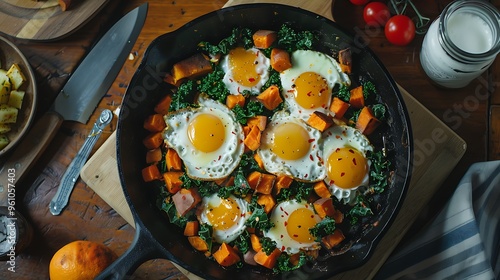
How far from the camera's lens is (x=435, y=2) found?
3814 millimetres

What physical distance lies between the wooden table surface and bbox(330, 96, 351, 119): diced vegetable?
55 centimetres

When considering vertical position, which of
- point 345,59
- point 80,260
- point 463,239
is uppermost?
point 345,59

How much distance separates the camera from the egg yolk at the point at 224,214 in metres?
3.33

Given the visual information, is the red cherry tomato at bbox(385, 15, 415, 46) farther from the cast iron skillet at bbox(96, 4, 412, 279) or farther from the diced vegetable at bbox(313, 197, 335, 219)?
the diced vegetable at bbox(313, 197, 335, 219)

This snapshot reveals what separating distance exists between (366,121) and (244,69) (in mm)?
803

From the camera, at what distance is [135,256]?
2.88m

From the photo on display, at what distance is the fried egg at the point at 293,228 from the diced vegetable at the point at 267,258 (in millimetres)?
44

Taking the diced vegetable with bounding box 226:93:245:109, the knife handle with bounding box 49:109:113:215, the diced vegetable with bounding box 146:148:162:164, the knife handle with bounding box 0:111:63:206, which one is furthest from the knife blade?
the diced vegetable with bounding box 226:93:245:109

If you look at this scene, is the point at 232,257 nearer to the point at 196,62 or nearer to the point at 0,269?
the point at 196,62


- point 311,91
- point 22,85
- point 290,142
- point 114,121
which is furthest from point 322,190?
point 22,85

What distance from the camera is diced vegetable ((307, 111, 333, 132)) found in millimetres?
3273

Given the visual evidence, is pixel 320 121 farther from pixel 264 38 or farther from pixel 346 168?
pixel 264 38

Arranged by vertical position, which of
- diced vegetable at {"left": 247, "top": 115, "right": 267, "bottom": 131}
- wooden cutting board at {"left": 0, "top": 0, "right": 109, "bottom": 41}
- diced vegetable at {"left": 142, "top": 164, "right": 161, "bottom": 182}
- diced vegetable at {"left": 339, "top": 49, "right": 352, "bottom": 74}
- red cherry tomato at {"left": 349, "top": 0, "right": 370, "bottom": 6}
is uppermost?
wooden cutting board at {"left": 0, "top": 0, "right": 109, "bottom": 41}

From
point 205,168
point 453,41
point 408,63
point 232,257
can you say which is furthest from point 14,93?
point 453,41
